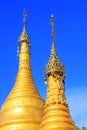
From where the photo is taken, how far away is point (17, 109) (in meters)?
31.4

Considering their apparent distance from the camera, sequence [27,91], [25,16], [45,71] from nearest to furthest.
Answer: [45,71], [27,91], [25,16]

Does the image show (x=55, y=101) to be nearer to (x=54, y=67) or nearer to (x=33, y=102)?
(x=54, y=67)

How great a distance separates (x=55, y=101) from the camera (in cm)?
2430

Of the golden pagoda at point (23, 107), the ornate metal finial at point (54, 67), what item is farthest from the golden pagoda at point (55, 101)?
the golden pagoda at point (23, 107)

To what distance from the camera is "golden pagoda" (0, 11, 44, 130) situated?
100ft

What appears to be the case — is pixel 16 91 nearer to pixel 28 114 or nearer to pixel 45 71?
pixel 28 114

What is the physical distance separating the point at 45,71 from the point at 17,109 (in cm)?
671

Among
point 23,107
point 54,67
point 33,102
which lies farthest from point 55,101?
point 33,102

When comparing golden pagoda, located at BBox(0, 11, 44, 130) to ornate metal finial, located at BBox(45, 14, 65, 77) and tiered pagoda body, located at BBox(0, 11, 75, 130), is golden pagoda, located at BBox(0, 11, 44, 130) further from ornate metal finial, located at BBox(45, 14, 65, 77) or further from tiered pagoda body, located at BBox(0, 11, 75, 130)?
ornate metal finial, located at BBox(45, 14, 65, 77)

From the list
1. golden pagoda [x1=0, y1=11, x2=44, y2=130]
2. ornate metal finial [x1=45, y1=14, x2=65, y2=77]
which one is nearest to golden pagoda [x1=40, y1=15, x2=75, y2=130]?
ornate metal finial [x1=45, y1=14, x2=65, y2=77]

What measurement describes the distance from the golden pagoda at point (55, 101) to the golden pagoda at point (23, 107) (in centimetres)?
580

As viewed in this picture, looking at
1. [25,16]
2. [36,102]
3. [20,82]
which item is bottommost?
A: [36,102]

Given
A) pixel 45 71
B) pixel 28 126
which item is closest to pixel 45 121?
pixel 45 71

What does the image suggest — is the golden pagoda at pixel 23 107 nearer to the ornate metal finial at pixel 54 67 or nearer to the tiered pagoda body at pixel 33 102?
the tiered pagoda body at pixel 33 102
